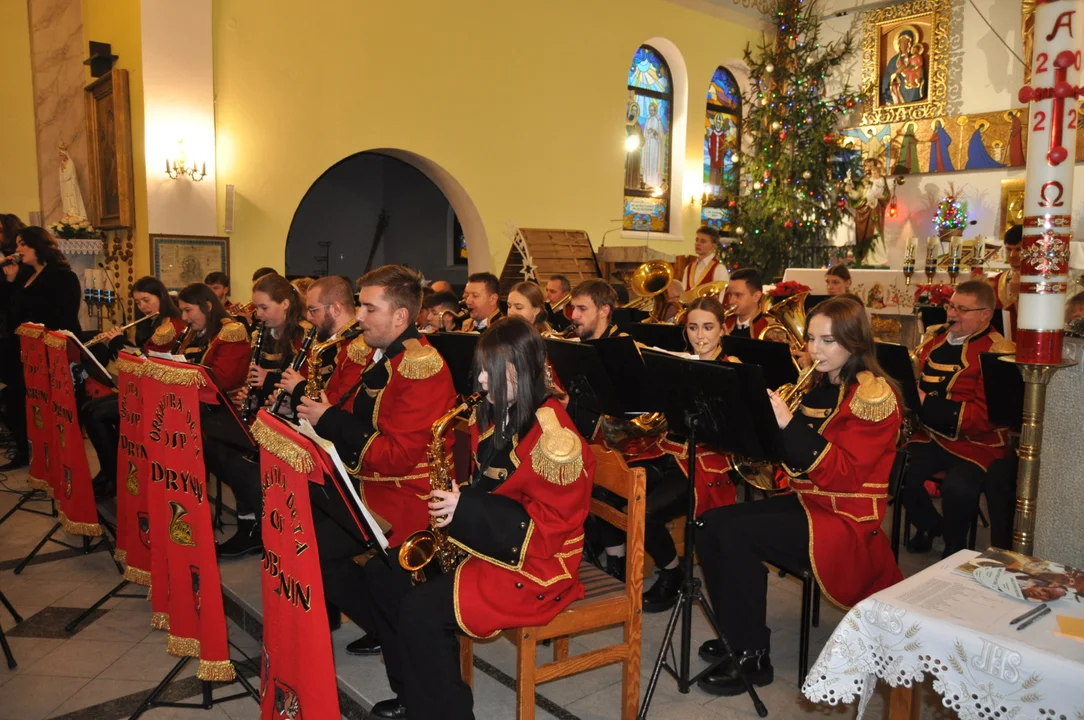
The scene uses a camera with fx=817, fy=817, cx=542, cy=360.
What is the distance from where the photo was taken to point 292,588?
7.72ft

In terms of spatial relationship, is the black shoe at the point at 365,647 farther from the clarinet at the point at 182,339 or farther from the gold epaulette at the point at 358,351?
the clarinet at the point at 182,339

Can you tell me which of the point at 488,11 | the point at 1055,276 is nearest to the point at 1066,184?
the point at 1055,276

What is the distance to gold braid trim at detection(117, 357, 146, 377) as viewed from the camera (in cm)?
328

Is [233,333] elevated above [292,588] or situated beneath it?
elevated above

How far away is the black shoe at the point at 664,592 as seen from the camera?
397 cm

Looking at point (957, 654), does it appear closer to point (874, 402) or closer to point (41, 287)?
point (874, 402)

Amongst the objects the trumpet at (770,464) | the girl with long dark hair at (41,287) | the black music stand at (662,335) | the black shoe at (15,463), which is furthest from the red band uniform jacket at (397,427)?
→ the black shoe at (15,463)

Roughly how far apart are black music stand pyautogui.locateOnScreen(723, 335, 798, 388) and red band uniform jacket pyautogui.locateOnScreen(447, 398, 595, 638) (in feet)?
5.16

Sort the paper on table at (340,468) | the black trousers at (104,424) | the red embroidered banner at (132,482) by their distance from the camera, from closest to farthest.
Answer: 1. the paper on table at (340,468)
2. the red embroidered banner at (132,482)
3. the black trousers at (104,424)

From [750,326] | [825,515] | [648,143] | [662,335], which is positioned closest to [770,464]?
[825,515]

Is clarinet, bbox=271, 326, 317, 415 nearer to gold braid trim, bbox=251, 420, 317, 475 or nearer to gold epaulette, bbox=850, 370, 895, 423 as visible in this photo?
gold braid trim, bbox=251, 420, 317, 475

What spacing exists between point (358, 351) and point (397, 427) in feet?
2.73

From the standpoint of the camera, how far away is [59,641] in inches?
150

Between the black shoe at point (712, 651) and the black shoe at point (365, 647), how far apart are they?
1417 millimetres
